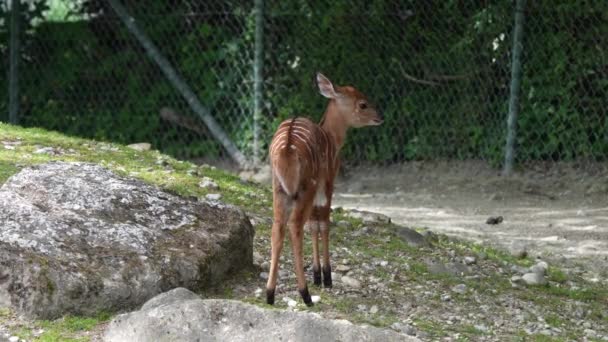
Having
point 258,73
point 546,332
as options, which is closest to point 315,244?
point 546,332

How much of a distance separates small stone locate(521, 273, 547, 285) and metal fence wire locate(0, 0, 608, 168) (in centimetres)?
375

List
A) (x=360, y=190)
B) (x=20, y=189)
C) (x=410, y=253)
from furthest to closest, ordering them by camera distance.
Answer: (x=360, y=190) → (x=410, y=253) → (x=20, y=189)

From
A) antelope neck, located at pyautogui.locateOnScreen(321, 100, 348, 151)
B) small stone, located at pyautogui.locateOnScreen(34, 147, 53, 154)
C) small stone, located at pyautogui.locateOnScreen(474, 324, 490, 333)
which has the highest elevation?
antelope neck, located at pyautogui.locateOnScreen(321, 100, 348, 151)

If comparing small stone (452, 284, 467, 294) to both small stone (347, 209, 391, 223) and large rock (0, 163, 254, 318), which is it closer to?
large rock (0, 163, 254, 318)

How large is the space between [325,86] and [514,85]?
430cm

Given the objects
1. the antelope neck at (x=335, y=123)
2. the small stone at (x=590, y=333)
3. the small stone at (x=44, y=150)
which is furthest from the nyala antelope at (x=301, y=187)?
the small stone at (x=44, y=150)

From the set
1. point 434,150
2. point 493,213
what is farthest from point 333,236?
point 434,150

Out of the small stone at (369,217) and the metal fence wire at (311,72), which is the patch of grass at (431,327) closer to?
the small stone at (369,217)

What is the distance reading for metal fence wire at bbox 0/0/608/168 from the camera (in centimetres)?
1013

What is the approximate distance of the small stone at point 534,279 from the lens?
21.0 feet

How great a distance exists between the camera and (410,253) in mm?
6613

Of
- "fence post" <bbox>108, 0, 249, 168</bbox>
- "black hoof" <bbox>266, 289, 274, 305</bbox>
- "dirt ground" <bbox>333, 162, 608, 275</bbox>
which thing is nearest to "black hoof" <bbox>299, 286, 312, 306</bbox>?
"black hoof" <bbox>266, 289, 274, 305</bbox>

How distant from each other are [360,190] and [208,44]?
247 cm

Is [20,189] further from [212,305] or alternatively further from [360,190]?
[360,190]
